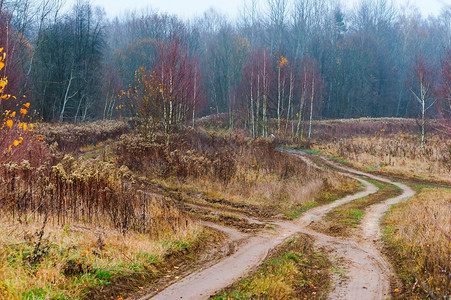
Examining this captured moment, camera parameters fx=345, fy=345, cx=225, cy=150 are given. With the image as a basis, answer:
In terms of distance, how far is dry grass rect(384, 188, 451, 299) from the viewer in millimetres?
4949

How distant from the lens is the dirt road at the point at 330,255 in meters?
5.07

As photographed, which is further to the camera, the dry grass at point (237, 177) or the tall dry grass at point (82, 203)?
the dry grass at point (237, 177)

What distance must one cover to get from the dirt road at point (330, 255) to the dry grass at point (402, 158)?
1092 cm

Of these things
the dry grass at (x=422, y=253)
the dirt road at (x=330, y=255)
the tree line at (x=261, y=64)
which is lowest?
the dirt road at (x=330, y=255)


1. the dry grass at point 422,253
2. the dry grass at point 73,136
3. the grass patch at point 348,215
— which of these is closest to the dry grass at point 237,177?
the grass patch at point 348,215

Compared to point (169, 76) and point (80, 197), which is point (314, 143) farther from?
point (80, 197)

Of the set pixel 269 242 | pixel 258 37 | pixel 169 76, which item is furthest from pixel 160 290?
pixel 258 37

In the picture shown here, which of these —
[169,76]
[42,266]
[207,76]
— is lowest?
[42,266]

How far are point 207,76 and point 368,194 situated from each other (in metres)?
49.8

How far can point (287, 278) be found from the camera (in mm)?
5457

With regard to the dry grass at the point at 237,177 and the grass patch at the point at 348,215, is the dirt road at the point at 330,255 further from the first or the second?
the dry grass at the point at 237,177

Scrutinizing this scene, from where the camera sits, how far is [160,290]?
16.3 ft

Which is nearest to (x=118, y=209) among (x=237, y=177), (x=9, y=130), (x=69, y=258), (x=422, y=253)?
(x=69, y=258)

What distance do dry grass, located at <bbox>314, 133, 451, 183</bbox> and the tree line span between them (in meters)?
4.56
